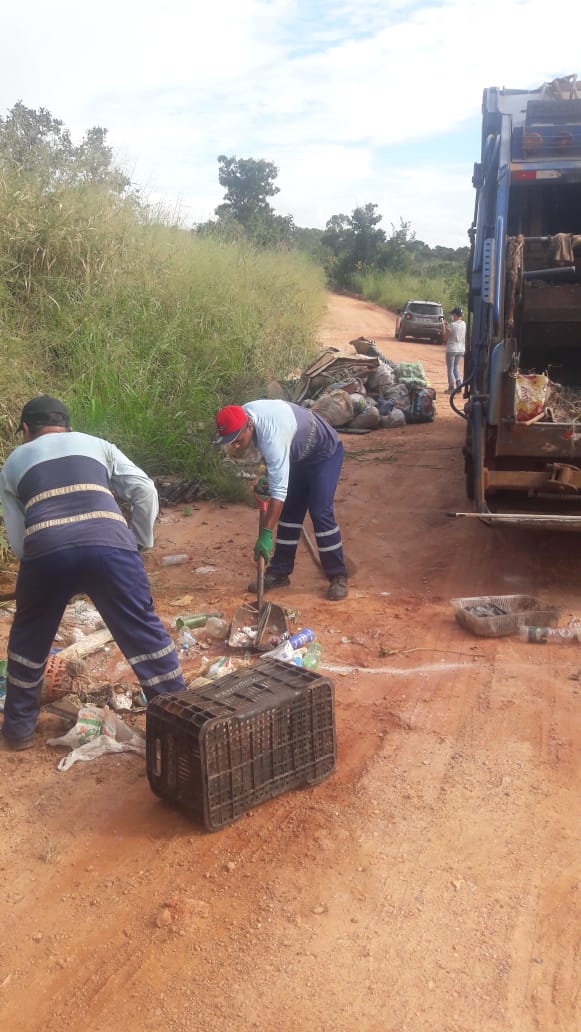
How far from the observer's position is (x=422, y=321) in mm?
22750

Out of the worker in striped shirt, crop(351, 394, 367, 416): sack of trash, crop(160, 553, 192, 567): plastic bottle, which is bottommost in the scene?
crop(160, 553, 192, 567): plastic bottle

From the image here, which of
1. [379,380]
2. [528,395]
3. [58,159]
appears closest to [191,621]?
[528,395]

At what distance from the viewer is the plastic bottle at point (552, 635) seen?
479 centimetres

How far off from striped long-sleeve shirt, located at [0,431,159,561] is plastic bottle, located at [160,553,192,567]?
8.80 ft

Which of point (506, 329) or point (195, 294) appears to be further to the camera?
point (195, 294)

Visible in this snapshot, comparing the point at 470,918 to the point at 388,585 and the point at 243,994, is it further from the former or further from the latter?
the point at 388,585

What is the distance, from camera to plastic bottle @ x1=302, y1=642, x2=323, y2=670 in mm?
4492

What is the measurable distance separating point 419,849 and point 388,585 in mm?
2933

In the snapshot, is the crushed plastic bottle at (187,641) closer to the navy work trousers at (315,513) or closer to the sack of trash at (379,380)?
the navy work trousers at (315,513)

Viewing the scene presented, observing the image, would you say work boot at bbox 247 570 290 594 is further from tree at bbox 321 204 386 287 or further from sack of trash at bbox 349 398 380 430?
tree at bbox 321 204 386 287

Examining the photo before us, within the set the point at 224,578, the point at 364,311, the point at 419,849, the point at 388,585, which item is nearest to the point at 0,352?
the point at 224,578

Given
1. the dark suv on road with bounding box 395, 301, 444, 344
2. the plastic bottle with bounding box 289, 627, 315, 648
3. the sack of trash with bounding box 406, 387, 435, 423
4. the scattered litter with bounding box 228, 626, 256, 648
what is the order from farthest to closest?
the dark suv on road with bounding box 395, 301, 444, 344, the sack of trash with bounding box 406, 387, 435, 423, the scattered litter with bounding box 228, 626, 256, 648, the plastic bottle with bounding box 289, 627, 315, 648

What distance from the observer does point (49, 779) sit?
3.63 meters

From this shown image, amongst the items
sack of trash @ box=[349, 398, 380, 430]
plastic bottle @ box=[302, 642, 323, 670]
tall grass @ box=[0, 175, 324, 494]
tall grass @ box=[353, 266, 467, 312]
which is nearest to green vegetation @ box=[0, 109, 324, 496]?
tall grass @ box=[0, 175, 324, 494]
